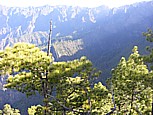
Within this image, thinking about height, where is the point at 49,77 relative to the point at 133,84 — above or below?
above

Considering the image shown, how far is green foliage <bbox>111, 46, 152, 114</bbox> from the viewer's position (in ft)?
67.0

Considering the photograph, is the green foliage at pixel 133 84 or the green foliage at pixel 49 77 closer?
the green foliage at pixel 49 77

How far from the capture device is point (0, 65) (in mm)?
16469

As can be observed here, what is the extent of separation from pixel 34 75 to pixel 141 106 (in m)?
9.70

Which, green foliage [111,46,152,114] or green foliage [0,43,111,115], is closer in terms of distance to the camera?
green foliage [0,43,111,115]

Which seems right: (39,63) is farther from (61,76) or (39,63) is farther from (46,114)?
(46,114)

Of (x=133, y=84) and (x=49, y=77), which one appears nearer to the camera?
(x=49, y=77)

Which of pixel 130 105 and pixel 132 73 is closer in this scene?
pixel 132 73

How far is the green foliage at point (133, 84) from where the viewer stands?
2042 cm

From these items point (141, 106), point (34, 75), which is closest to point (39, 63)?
point (34, 75)

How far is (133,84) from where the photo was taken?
21297 mm

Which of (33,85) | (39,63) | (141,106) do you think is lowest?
(141,106)

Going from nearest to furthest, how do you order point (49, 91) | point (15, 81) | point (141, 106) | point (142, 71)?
point (15, 81), point (49, 91), point (142, 71), point (141, 106)

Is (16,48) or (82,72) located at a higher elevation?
(16,48)
